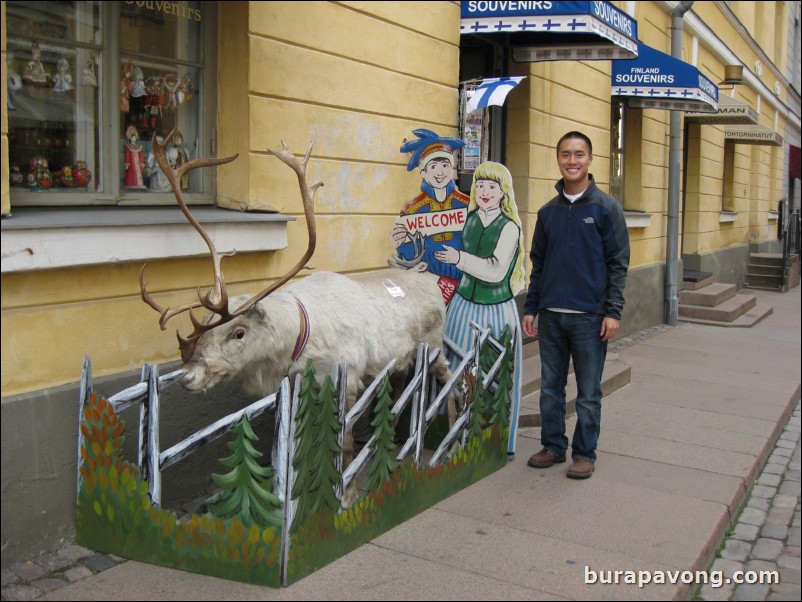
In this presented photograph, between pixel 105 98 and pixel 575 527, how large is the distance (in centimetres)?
331

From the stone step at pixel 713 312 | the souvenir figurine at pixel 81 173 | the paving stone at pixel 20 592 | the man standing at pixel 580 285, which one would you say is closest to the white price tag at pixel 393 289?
the man standing at pixel 580 285

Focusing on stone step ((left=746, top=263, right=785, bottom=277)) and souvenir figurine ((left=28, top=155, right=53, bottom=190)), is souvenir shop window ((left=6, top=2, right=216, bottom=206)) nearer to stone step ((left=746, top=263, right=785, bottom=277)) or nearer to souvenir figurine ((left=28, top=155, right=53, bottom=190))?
souvenir figurine ((left=28, top=155, right=53, bottom=190))

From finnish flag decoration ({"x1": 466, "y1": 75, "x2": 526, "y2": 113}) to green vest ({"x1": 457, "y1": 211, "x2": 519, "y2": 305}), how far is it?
137cm

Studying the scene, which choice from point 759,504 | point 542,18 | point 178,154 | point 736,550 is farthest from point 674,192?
point 178,154

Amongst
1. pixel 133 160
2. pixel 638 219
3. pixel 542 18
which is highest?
pixel 542 18

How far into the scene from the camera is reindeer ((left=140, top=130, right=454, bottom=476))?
12.5 feet

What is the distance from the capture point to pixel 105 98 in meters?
4.57

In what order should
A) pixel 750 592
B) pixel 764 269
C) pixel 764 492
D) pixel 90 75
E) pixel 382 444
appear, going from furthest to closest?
pixel 764 269
pixel 764 492
pixel 90 75
pixel 750 592
pixel 382 444

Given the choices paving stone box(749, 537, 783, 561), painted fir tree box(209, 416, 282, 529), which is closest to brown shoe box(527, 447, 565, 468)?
paving stone box(749, 537, 783, 561)

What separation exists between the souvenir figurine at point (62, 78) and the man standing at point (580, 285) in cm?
268

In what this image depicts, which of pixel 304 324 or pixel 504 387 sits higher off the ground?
pixel 304 324

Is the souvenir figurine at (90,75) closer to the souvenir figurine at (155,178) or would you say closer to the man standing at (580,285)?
the souvenir figurine at (155,178)

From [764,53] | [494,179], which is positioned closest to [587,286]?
[494,179]

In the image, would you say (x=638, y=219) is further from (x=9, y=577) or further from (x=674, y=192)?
(x=9, y=577)
